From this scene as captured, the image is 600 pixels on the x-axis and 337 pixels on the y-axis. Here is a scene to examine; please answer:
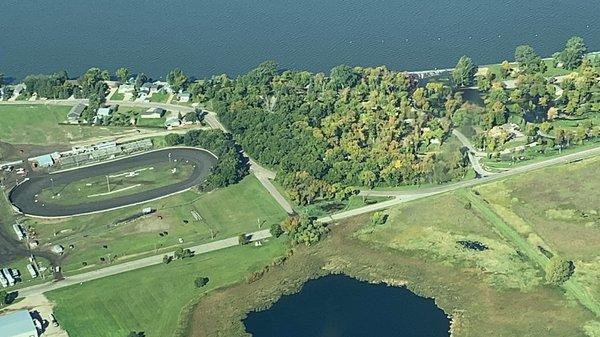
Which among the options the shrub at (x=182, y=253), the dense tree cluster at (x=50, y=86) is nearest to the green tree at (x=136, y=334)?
the shrub at (x=182, y=253)

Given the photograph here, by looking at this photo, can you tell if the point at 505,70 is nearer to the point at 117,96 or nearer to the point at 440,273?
the point at 440,273

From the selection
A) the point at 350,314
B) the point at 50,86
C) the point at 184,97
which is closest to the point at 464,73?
the point at 184,97

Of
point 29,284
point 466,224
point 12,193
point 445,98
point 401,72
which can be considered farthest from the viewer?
point 401,72

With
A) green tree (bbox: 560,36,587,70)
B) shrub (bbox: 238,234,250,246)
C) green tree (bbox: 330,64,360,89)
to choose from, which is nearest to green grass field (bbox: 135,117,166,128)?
green tree (bbox: 330,64,360,89)

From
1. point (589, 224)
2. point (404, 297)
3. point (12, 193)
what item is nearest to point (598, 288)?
point (589, 224)

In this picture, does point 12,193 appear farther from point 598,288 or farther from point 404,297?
point 598,288

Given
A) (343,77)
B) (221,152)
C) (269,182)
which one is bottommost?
(269,182)

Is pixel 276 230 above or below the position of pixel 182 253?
above
